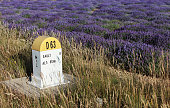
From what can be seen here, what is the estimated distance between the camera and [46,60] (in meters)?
3.21

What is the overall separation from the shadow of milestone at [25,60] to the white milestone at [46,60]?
84cm

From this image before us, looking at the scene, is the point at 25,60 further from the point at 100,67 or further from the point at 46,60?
the point at 100,67

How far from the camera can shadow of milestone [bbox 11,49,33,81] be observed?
4145 mm

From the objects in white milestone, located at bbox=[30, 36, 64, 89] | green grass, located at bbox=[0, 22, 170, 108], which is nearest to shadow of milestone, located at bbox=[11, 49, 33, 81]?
green grass, located at bbox=[0, 22, 170, 108]

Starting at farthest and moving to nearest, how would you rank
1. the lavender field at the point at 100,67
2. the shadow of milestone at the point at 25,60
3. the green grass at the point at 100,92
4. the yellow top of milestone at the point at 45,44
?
the shadow of milestone at the point at 25,60, the yellow top of milestone at the point at 45,44, the lavender field at the point at 100,67, the green grass at the point at 100,92

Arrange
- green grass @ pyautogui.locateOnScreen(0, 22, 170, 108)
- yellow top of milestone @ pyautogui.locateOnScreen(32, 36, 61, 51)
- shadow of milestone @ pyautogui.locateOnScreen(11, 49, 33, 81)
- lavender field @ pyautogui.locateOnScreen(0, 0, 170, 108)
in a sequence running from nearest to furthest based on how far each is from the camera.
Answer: green grass @ pyautogui.locateOnScreen(0, 22, 170, 108) → lavender field @ pyautogui.locateOnScreen(0, 0, 170, 108) → yellow top of milestone @ pyautogui.locateOnScreen(32, 36, 61, 51) → shadow of milestone @ pyautogui.locateOnScreen(11, 49, 33, 81)

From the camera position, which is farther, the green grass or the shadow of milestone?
the shadow of milestone

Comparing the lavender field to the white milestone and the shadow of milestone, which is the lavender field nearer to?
the shadow of milestone

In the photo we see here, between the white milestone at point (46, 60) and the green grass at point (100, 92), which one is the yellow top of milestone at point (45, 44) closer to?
the white milestone at point (46, 60)

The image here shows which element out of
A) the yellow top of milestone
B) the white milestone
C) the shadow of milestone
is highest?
the yellow top of milestone

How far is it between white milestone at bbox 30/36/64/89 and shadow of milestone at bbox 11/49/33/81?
84 cm

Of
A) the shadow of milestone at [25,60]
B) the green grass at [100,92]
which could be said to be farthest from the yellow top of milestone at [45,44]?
the shadow of milestone at [25,60]

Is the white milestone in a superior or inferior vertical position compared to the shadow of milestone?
superior

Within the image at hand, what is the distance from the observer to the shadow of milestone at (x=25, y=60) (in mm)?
4145
